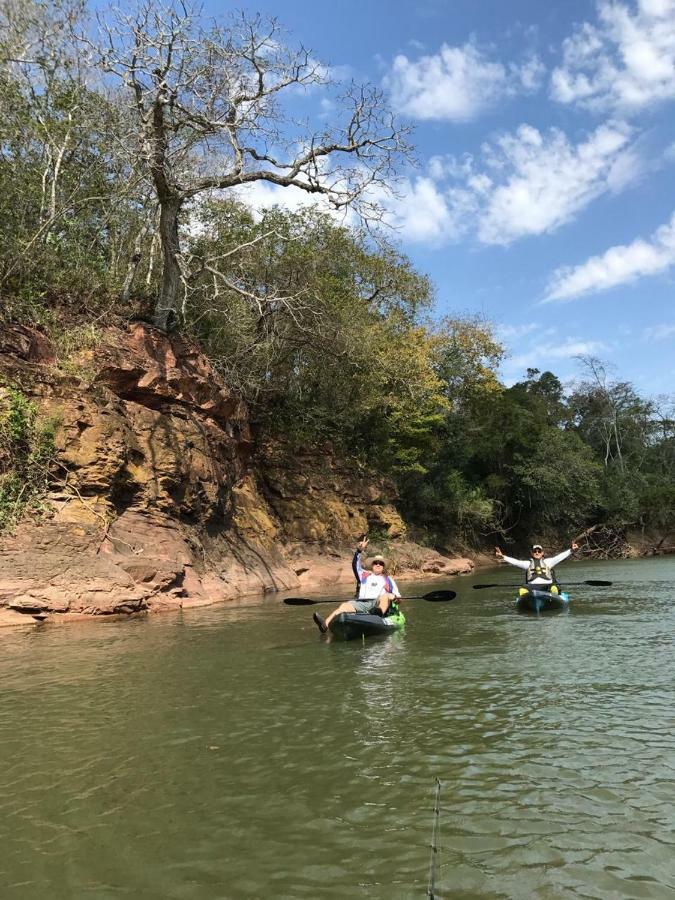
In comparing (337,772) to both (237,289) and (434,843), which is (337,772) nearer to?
(434,843)

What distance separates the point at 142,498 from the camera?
14875 millimetres

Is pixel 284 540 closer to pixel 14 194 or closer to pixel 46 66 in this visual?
pixel 14 194

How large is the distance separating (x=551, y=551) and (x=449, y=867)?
127 feet

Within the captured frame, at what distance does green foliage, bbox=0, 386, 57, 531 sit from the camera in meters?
12.6

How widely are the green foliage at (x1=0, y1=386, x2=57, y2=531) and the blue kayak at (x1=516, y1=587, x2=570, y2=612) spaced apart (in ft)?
33.1

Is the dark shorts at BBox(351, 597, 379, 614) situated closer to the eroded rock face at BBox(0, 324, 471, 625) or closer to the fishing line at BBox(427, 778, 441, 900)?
the eroded rock face at BBox(0, 324, 471, 625)

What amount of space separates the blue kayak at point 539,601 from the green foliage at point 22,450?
1010 cm

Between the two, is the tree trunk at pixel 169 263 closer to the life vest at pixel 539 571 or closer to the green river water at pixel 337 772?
the green river water at pixel 337 772

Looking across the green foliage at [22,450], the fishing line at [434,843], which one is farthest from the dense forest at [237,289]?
the fishing line at [434,843]

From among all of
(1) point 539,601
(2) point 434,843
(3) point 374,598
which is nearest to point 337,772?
(2) point 434,843

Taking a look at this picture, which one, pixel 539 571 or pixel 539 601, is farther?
pixel 539 571

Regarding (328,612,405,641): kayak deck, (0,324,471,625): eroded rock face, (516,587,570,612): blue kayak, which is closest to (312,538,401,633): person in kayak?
(328,612,405,641): kayak deck

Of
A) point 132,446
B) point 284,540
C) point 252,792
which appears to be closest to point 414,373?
point 284,540

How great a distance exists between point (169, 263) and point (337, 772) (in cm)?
1501
